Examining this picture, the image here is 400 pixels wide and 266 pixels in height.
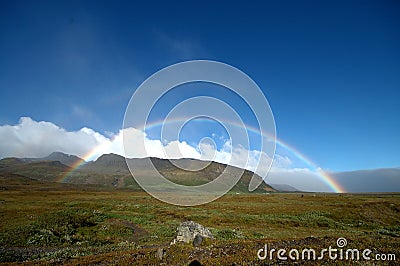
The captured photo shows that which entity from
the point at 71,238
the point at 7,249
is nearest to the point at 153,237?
the point at 71,238

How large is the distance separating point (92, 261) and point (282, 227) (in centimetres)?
2783

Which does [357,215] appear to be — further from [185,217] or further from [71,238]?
[71,238]

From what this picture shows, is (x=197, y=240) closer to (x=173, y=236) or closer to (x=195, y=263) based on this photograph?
(x=195, y=263)

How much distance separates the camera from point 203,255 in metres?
16.1

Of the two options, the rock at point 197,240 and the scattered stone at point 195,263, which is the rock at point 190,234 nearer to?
the rock at point 197,240

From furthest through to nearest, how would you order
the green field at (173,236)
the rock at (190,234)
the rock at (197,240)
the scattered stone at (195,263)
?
the rock at (190,234), the rock at (197,240), the green field at (173,236), the scattered stone at (195,263)

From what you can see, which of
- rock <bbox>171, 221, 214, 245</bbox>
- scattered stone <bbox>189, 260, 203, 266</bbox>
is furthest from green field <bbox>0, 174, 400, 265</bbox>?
rock <bbox>171, 221, 214, 245</bbox>

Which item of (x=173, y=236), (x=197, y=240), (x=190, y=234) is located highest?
(x=190, y=234)

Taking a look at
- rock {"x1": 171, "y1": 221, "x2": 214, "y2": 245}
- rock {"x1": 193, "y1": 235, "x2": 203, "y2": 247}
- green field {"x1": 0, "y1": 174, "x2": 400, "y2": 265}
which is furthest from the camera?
rock {"x1": 171, "y1": 221, "x2": 214, "y2": 245}

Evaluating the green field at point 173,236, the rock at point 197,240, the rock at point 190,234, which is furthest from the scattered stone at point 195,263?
the rock at point 190,234

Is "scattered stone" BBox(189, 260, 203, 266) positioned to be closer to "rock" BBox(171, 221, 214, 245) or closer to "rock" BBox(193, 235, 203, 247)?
"rock" BBox(193, 235, 203, 247)

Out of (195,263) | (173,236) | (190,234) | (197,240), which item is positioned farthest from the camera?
(173,236)

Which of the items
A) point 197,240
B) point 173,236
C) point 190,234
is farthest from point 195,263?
point 173,236

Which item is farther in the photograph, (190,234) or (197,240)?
(190,234)
